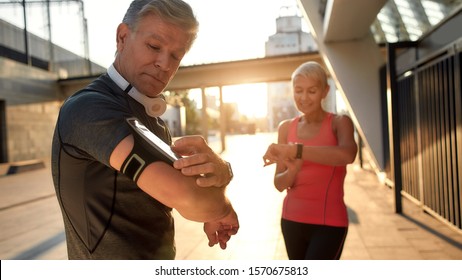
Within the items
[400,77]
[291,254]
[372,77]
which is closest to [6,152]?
[372,77]

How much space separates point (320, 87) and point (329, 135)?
0.28 meters

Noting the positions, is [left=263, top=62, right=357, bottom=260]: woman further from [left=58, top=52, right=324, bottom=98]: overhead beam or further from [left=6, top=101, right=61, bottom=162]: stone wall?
[left=6, top=101, right=61, bottom=162]: stone wall

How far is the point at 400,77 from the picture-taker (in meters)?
6.59

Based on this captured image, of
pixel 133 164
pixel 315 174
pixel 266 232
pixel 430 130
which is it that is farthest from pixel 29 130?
pixel 133 164

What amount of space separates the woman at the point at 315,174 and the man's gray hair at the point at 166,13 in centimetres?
103

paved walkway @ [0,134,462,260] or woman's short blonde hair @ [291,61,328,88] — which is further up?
woman's short blonde hair @ [291,61,328,88]

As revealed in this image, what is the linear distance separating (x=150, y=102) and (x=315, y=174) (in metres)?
1.26

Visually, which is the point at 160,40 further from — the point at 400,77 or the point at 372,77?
the point at 372,77

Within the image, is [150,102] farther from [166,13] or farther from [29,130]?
[29,130]

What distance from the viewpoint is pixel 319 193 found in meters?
2.13

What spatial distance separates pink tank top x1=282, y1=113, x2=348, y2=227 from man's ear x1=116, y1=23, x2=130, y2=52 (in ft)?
4.43

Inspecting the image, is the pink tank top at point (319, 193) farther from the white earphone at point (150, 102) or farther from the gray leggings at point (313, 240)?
the white earphone at point (150, 102)

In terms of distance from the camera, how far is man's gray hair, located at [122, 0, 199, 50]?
3.48ft

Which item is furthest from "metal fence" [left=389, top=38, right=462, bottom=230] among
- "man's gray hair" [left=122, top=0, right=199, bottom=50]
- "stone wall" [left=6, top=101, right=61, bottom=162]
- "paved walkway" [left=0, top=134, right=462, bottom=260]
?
"stone wall" [left=6, top=101, right=61, bottom=162]
